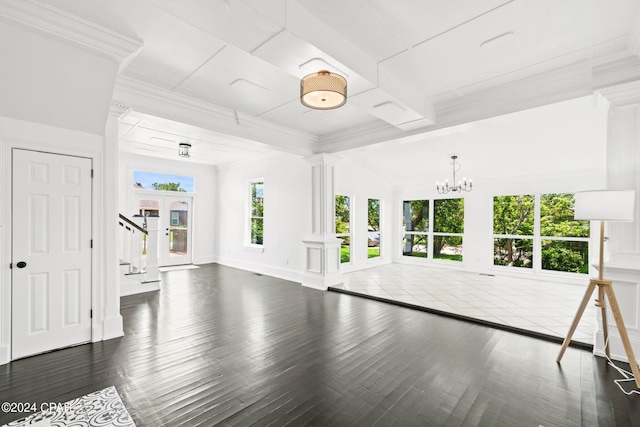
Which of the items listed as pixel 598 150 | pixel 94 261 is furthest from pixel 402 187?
pixel 94 261

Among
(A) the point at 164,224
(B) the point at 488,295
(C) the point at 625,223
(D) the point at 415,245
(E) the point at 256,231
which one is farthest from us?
(D) the point at 415,245

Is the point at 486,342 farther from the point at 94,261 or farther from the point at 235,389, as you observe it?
the point at 94,261

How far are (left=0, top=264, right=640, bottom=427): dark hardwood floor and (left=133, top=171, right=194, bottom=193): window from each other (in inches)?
183

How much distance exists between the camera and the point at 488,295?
5.10 meters

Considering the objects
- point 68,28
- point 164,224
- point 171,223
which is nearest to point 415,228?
point 171,223

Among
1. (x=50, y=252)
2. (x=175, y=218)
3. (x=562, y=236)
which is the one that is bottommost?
(x=562, y=236)

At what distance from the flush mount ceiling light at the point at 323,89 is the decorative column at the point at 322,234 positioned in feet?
9.50

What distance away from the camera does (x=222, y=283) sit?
19.6 ft

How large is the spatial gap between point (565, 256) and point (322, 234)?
211 inches

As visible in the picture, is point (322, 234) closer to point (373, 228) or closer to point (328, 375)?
point (373, 228)

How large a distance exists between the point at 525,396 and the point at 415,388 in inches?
31.8

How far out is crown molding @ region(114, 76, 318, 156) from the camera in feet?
11.2

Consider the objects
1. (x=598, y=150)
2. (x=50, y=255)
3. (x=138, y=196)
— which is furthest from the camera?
(x=138, y=196)

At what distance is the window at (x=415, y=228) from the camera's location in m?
8.49
